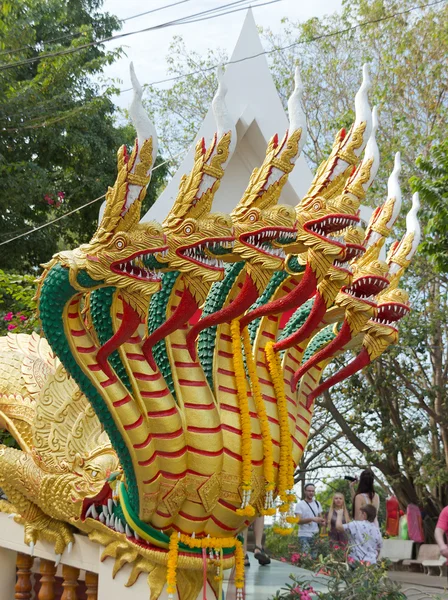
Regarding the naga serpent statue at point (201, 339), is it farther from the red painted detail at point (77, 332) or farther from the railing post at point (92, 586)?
the railing post at point (92, 586)

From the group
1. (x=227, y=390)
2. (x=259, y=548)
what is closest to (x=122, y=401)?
(x=227, y=390)

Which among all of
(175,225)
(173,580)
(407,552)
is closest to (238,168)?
(175,225)

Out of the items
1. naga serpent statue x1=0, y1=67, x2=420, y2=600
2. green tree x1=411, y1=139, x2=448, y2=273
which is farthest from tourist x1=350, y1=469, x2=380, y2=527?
naga serpent statue x1=0, y1=67, x2=420, y2=600

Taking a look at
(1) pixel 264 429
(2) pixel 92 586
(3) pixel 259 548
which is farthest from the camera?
(3) pixel 259 548

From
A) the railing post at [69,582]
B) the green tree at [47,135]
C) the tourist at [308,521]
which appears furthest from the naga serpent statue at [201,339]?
the green tree at [47,135]

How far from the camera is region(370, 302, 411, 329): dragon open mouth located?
4.55m

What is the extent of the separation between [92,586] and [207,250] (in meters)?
1.91

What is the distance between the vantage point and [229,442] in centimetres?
403

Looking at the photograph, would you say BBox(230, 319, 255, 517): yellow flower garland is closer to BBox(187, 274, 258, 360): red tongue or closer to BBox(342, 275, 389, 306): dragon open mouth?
BBox(187, 274, 258, 360): red tongue

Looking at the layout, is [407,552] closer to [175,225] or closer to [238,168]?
[238,168]

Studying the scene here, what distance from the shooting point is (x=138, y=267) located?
3.59m

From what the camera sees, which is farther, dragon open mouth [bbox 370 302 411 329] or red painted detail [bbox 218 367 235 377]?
dragon open mouth [bbox 370 302 411 329]

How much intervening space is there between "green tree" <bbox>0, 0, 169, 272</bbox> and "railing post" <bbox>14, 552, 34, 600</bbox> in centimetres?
721

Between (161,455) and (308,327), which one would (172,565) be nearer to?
(161,455)
